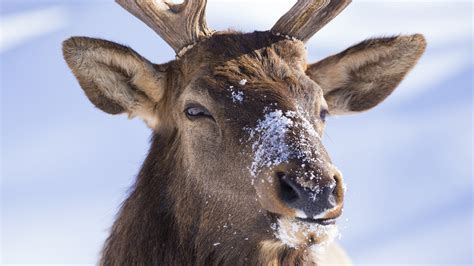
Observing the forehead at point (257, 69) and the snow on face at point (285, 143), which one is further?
the forehead at point (257, 69)

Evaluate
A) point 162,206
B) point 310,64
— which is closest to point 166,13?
point 310,64

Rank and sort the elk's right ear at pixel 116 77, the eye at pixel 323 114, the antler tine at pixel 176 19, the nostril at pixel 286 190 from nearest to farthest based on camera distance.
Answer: the nostril at pixel 286 190 < the eye at pixel 323 114 < the elk's right ear at pixel 116 77 < the antler tine at pixel 176 19

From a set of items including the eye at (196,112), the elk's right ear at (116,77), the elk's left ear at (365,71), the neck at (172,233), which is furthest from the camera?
the elk's left ear at (365,71)

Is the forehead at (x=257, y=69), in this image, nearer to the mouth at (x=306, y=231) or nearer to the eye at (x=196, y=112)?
the eye at (x=196, y=112)

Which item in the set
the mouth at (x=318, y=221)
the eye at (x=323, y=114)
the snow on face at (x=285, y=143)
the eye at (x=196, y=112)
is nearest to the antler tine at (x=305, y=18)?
the eye at (x=323, y=114)

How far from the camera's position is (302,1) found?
23.3 ft

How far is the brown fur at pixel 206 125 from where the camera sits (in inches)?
233

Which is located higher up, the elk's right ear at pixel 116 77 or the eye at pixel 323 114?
the elk's right ear at pixel 116 77

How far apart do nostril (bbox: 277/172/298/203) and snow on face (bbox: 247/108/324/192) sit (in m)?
0.09

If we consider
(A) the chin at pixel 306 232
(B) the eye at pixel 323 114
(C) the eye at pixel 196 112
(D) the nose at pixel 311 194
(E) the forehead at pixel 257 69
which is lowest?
(A) the chin at pixel 306 232

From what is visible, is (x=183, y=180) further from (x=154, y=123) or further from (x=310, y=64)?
(x=310, y=64)

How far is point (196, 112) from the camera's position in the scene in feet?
20.8

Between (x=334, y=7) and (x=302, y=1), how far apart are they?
35cm

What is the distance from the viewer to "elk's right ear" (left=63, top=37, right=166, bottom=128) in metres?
6.73
